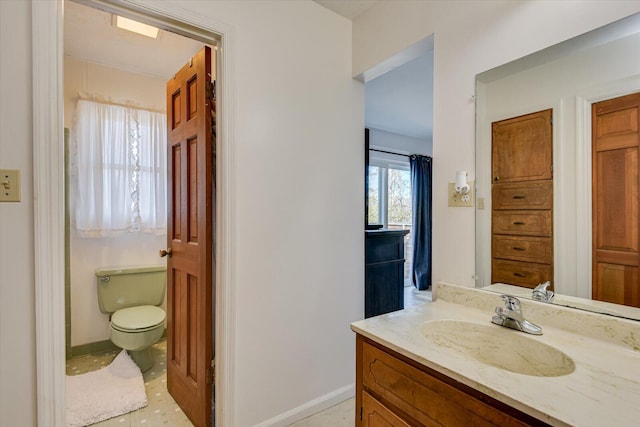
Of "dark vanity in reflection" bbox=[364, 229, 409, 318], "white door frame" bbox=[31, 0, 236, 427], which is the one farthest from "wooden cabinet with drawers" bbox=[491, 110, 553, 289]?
"white door frame" bbox=[31, 0, 236, 427]

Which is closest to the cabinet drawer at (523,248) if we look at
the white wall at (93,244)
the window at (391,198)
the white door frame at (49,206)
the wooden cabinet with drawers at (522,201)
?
the wooden cabinet with drawers at (522,201)

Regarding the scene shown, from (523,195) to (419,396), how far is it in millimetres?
921

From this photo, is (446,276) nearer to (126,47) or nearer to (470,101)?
(470,101)

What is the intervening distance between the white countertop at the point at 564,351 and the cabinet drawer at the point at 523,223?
0.29 metres

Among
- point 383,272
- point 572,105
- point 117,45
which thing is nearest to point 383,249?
point 383,272

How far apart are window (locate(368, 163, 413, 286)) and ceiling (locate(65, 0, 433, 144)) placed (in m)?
1.27

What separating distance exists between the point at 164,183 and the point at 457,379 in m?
2.84

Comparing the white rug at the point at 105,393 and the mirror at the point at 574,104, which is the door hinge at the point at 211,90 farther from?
the white rug at the point at 105,393

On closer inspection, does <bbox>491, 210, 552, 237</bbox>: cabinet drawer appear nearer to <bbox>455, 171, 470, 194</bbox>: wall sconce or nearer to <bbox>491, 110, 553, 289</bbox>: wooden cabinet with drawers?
<bbox>491, 110, 553, 289</bbox>: wooden cabinet with drawers

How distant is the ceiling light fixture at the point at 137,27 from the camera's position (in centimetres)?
197

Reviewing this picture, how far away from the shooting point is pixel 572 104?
1.13m

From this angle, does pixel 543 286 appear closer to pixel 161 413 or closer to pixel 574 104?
pixel 574 104

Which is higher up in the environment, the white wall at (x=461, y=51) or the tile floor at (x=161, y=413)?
the white wall at (x=461, y=51)

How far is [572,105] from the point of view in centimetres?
113
